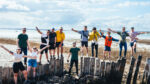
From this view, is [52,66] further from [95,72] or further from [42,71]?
[95,72]

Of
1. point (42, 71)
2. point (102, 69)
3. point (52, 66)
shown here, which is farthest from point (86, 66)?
point (42, 71)

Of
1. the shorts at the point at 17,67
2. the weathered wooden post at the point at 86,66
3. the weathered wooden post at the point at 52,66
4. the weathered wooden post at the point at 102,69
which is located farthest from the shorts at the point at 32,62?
the weathered wooden post at the point at 102,69

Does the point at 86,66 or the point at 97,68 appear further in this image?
the point at 86,66

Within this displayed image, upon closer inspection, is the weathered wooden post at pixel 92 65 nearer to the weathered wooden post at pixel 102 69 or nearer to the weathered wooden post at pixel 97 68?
the weathered wooden post at pixel 97 68

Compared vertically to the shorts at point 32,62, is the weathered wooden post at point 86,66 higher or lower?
lower

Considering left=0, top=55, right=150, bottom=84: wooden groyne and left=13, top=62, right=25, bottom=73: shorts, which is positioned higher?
left=13, top=62, right=25, bottom=73: shorts

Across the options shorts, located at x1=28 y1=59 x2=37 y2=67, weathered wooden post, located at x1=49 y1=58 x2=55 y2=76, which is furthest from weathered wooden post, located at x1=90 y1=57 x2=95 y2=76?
shorts, located at x1=28 y1=59 x2=37 y2=67

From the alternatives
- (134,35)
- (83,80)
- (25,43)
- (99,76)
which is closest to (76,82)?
(83,80)

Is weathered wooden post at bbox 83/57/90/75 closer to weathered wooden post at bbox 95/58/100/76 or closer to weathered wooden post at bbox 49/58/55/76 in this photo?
weathered wooden post at bbox 95/58/100/76

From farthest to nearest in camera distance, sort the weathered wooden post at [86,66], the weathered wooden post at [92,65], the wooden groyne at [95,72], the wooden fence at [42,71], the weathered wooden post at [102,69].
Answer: the weathered wooden post at [86,66]
the weathered wooden post at [92,65]
the weathered wooden post at [102,69]
the wooden groyne at [95,72]
the wooden fence at [42,71]

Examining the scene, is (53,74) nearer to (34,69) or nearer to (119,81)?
(34,69)

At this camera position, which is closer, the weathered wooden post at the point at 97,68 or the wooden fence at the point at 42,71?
the wooden fence at the point at 42,71

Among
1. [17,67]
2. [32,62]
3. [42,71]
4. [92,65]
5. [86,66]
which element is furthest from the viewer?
[86,66]

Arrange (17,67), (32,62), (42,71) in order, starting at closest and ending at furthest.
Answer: (17,67)
(32,62)
(42,71)
